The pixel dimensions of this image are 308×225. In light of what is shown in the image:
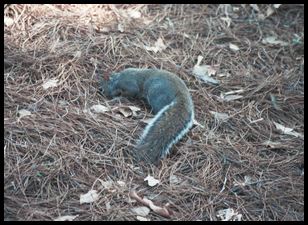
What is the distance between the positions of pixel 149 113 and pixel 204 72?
0.82 meters

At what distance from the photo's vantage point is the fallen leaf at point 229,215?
3.60 m

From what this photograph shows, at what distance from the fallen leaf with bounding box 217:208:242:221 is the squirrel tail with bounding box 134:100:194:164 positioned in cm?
58

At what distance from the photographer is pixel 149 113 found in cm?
454

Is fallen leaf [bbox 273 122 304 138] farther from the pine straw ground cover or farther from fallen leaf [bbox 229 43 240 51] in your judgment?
fallen leaf [bbox 229 43 240 51]

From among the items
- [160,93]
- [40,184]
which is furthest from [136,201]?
[160,93]

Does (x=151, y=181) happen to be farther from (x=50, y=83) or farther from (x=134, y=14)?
(x=134, y=14)

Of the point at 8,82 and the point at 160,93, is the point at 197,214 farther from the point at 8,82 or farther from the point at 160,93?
the point at 8,82

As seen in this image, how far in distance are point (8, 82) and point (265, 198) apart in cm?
219

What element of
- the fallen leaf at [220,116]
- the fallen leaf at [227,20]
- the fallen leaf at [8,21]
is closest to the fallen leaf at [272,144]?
the fallen leaf at [220,116]

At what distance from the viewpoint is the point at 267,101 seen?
15.8ft

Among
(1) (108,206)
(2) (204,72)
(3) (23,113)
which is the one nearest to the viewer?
(1) (108,206)

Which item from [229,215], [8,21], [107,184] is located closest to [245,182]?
[229,215]

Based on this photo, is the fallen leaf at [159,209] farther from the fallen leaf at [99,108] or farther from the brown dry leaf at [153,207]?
the fallen leaf at [99,108]

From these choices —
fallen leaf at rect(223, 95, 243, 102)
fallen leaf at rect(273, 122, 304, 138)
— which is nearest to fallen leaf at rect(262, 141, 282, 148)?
fallen leaf at rect(273, 122, 304, 138)
